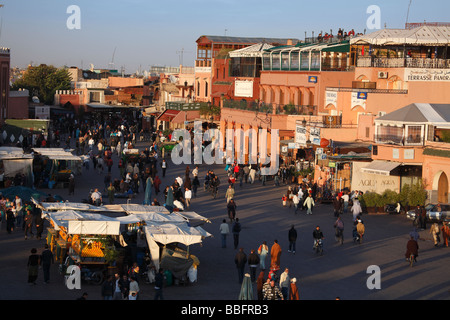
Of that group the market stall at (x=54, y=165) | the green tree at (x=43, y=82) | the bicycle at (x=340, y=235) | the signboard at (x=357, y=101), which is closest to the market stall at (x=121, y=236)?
the bicycle at (x=340, y=235)

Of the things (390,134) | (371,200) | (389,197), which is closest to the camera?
(371,200)

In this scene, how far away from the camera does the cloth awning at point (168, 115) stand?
69137 mm

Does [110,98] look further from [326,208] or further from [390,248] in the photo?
[390,248]

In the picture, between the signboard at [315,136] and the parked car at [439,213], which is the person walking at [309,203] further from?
the signboard at [315,136]

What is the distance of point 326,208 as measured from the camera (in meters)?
36.5

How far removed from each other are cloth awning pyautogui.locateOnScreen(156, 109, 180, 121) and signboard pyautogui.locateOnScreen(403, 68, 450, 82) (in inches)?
1111

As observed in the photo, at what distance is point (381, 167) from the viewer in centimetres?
3638

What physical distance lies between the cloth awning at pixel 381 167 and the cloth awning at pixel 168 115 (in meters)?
33.6

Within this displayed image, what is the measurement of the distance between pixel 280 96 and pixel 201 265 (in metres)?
33.4

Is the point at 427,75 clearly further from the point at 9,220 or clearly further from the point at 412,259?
the point at 9,220

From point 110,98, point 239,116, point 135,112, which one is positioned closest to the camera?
point 239,116

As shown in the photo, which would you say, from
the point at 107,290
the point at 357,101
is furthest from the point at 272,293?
the point at 357,101

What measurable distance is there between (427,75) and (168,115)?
31.2 metres
